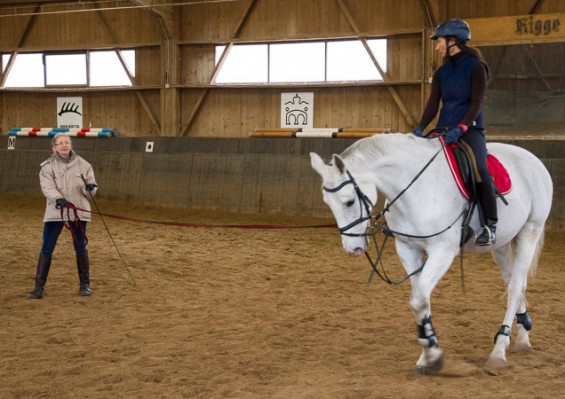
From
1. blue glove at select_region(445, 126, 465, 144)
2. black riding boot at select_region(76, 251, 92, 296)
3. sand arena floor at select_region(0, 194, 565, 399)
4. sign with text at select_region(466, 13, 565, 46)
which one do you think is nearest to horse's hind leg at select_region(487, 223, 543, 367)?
sand arena floor at select_region(0, 194, 565, 399)

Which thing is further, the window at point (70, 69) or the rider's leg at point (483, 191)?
the window at point (70, 69)

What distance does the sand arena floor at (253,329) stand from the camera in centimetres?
397

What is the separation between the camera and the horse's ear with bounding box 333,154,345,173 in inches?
148

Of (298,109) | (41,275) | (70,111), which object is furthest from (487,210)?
(70,111)

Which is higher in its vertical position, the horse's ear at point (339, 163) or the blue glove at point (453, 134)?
the blue glove at point (453, 134)

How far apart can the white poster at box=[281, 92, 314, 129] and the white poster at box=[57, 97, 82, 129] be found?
→ 595cm

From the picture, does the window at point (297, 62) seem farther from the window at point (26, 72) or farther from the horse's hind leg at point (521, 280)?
the horse's hind leg at point (521, 280)

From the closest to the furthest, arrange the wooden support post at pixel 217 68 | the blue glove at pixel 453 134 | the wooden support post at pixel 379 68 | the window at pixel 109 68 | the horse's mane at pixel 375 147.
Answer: the horse's mane at pixel 375 147 < the blue glove at pixel 453 134 < the wooden support post at pixel 379 68 < the wooden support post at pixel 217 68 < the window at pixel 109 68

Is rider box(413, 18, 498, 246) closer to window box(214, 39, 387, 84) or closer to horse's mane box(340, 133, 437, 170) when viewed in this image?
horse's mane box(340, 133, 437, 170)

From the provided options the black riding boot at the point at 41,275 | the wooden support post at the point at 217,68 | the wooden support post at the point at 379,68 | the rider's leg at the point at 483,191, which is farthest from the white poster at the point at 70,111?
the rider's leg at the point at 483,191

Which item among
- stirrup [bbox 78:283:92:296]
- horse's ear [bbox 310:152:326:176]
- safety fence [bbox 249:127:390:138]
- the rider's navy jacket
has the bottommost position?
stirrup [bbox 78:283:92:296]

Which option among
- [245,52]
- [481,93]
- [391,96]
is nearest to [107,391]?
[481,93]

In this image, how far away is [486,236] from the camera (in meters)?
4.29

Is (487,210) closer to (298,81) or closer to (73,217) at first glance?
(73,217)
